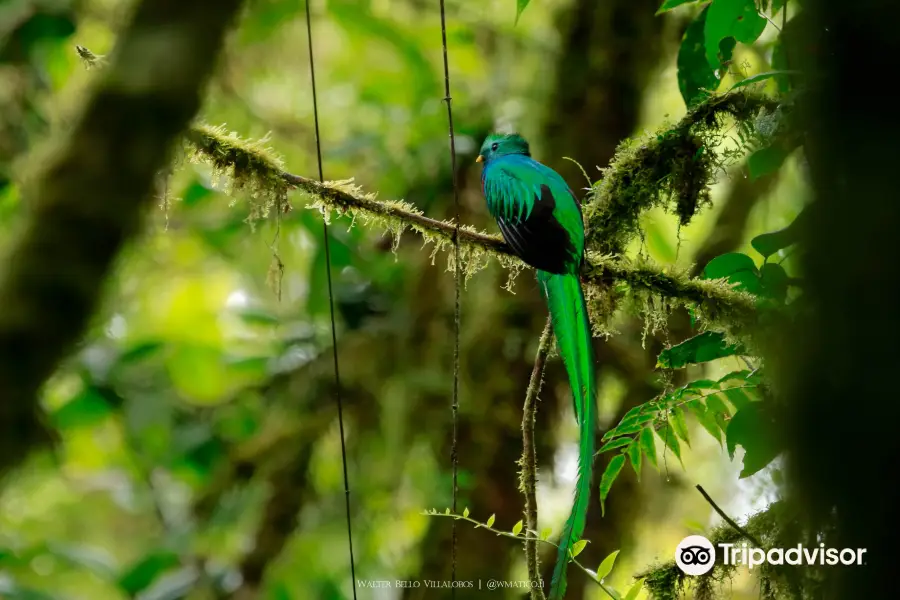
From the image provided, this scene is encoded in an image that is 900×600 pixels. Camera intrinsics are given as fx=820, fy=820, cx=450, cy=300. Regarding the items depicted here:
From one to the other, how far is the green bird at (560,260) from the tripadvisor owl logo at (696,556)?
1.17ft

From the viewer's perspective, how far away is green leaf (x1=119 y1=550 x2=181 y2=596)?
9.70 ft

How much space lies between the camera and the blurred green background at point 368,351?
10.5ft

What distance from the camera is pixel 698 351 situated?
172cm

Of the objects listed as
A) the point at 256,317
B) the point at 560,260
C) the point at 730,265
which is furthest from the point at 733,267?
the point at 256,317

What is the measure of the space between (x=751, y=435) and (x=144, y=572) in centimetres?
235

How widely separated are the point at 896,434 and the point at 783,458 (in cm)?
7

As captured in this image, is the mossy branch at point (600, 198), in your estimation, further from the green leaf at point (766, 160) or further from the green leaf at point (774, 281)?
the green leaf at point (774, 281)

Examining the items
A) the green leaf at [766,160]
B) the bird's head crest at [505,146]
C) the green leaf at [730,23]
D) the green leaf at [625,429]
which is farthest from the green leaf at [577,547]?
the bird's head crest at [505,146]

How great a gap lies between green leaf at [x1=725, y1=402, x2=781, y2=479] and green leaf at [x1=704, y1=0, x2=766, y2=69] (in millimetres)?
676

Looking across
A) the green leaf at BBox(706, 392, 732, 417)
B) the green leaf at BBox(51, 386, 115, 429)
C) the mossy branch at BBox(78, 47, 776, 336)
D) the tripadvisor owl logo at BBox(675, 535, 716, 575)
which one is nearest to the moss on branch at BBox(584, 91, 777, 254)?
the mossy branch at BBox(78, 47, 776, 336)

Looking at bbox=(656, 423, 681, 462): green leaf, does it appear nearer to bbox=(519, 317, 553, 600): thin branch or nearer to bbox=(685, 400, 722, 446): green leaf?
bbox=(685, 400, 722, 446): green leaf

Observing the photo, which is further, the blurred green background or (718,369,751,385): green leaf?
the blurred green background

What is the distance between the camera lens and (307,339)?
3.74m

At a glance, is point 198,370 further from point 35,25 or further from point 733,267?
point 733,267
